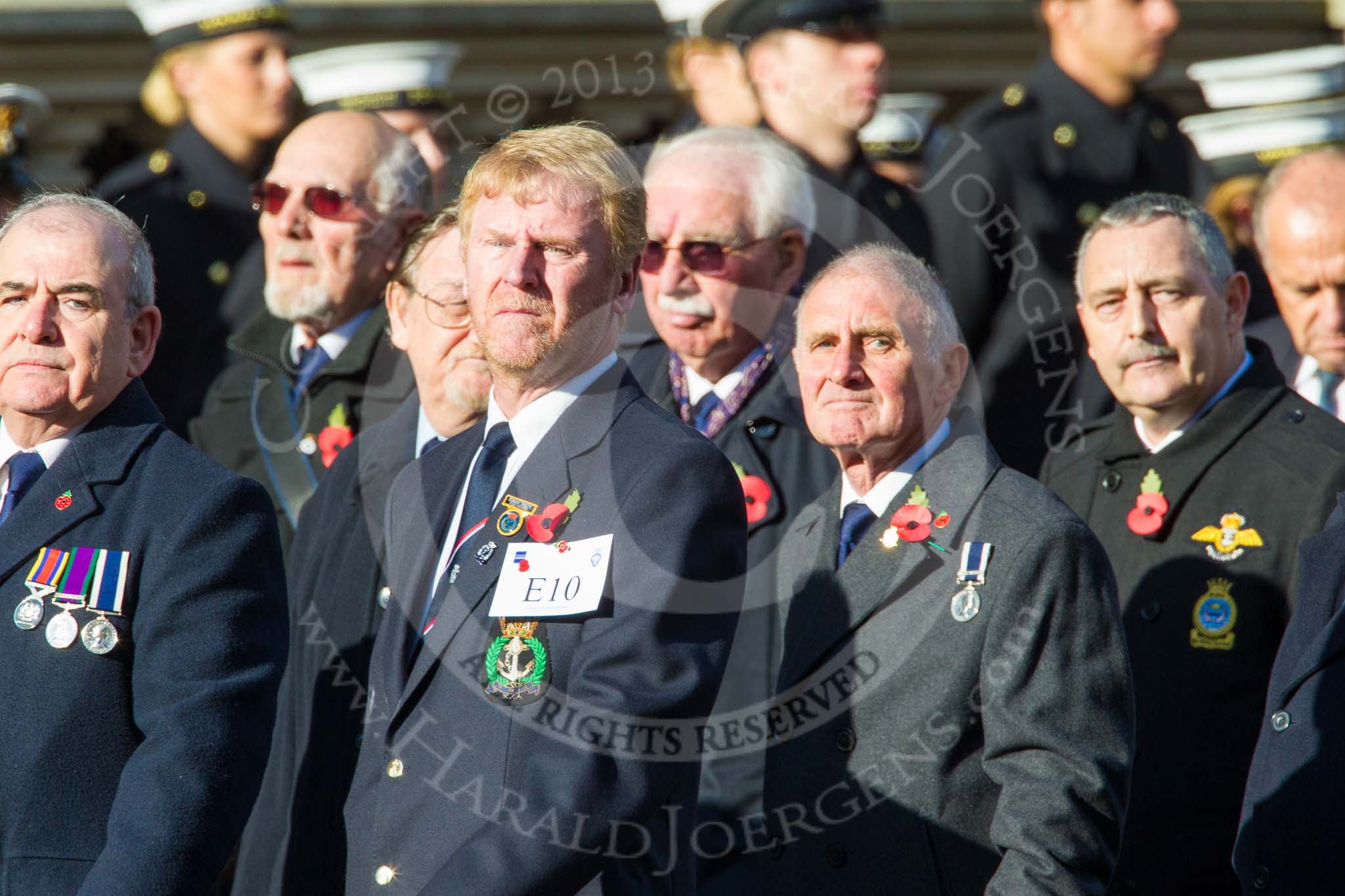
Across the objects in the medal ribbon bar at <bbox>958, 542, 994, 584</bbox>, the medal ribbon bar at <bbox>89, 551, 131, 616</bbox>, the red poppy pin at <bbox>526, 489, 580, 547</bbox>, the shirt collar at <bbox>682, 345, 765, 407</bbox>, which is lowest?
the medal ribbon bar at <bbox>958, 542, 994, 584</bbox>

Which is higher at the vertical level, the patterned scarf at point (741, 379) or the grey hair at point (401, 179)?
the grey hair at point (401, 179)

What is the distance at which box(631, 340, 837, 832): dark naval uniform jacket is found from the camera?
437 cm

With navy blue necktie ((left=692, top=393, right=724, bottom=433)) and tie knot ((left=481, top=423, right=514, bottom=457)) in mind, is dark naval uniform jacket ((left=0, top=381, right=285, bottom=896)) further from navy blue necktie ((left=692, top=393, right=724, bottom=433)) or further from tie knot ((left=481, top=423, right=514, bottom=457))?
navy blue necktie ((left=692, top=393, right=724, bottom=433))

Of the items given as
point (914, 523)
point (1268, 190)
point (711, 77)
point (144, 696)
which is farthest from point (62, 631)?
point (711, 77)

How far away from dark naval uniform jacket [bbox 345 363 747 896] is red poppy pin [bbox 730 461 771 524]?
3.58 feet

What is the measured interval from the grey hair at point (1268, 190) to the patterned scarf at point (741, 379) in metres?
1.44

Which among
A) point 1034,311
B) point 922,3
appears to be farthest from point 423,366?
point 922,3

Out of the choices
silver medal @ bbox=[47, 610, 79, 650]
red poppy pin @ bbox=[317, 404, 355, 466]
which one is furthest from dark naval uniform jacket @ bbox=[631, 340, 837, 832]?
silver medal @ bbox=[47, 610, 79, 650]

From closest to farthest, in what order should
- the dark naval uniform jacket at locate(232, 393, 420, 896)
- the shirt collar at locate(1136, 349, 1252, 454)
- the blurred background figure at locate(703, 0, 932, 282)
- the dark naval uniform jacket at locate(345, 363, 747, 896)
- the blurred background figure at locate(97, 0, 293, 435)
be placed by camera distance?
the dark naval uniform jacket at locate(345, 363, 747, 896)
the dark naval uniform jacket at locate(232, 393, 420, 896)
the shirt collar at locate(1136, 349, 1252, 454)
the blurred background figure at locate(703, 0, 932, 282)
the blurred background figure at locate(97, 0, 293, 435)

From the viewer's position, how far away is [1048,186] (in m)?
6.28

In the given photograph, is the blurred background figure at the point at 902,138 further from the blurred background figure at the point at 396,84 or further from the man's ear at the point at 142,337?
the man's ear at the point at 142,337

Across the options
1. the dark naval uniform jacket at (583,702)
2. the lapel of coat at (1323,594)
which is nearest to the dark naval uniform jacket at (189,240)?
the dark naval uniform jacket at (583,702)

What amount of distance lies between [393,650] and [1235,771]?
74.0 inches

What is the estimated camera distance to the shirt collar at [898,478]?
3.99 meters
